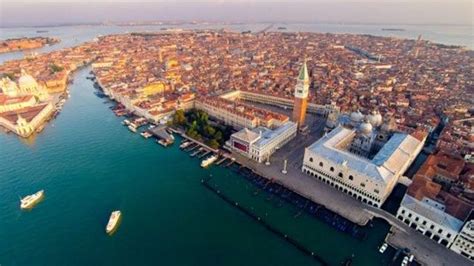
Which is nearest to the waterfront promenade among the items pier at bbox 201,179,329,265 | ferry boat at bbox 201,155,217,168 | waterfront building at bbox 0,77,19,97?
ferry boat at bbox 201,155,217,168

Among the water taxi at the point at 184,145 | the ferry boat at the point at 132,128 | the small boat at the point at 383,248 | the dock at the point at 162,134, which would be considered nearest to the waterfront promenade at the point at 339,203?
the small boat at the point at 383,248

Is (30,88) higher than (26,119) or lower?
higher

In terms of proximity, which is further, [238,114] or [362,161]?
[238,114]

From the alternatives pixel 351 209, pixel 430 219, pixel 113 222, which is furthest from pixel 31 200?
pixel 430 219

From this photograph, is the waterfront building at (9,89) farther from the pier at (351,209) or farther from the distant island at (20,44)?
the distant island at (20,44)

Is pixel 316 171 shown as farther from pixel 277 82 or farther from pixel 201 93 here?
pixel 277 82

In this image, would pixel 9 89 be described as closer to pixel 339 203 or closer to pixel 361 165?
pixel 339 203

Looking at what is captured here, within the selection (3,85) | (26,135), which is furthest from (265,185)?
(3,85)
